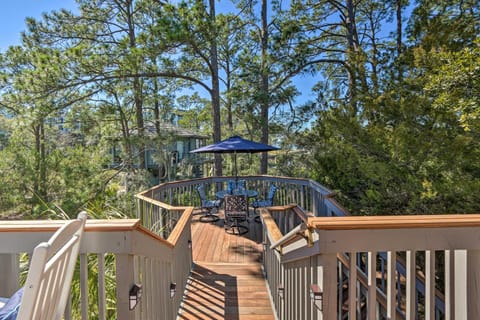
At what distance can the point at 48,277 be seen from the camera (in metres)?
0.87

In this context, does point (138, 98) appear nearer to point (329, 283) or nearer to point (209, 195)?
point (209, 195)

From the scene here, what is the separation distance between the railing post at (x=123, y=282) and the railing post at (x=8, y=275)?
0.57m

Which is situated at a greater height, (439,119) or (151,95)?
(151,95)

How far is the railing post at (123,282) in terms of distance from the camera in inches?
53.1

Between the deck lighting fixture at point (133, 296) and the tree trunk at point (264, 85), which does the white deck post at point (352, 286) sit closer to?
the deck lighting fixture at point (133, 296)

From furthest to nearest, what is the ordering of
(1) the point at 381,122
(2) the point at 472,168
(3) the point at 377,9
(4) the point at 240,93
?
(4) the point at 240,93 → (3) the point at 377,9 → (1) the point at 381,122 → (2) the point at 472,168

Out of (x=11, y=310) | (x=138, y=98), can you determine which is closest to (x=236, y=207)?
(x=11, y=310)

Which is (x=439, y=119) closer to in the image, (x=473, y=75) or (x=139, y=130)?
(x=473, y=75)

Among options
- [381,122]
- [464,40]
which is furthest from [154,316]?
[464,40]

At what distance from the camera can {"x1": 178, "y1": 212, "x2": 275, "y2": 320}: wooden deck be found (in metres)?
2.87

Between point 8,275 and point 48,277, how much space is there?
2.65 ft

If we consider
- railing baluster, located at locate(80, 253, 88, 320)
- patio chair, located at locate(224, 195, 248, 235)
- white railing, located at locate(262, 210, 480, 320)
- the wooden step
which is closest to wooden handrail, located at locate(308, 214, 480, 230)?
white railing, located at locate(262, 210, 480, 320)

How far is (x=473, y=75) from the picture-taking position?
9.85ft

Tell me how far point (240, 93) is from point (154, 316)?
327 inches
